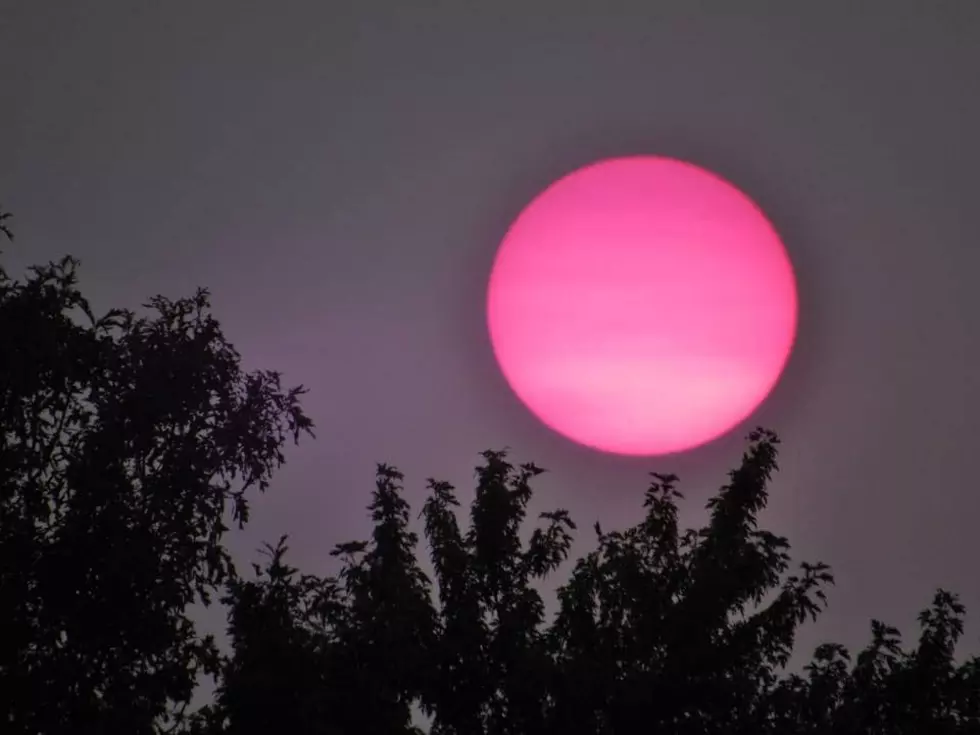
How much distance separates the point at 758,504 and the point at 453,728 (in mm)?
8260

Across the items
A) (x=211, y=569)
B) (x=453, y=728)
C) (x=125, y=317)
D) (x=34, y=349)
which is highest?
(x=125, y=317)

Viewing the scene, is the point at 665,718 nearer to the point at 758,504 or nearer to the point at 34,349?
the point at 758,504

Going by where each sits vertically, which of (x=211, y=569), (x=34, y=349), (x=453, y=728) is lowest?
(x=453, y=728)

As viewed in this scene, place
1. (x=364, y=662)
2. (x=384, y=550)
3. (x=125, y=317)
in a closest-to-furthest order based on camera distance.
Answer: (x=364, y=662), (x=384, y=550), (x=125, y=317)

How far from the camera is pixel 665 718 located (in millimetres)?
27734

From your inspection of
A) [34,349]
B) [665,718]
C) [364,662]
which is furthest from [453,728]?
[34,349]

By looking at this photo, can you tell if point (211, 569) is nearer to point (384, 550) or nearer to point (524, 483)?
point (384, 550)

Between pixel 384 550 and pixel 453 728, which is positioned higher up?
pixel 384 550

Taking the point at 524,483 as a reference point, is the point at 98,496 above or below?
below

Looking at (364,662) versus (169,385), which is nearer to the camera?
(364,662)

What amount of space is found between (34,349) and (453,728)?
38.3ft

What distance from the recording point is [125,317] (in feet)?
102

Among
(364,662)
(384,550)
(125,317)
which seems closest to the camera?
(364,662)

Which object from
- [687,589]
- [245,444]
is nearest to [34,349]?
[245,444]
